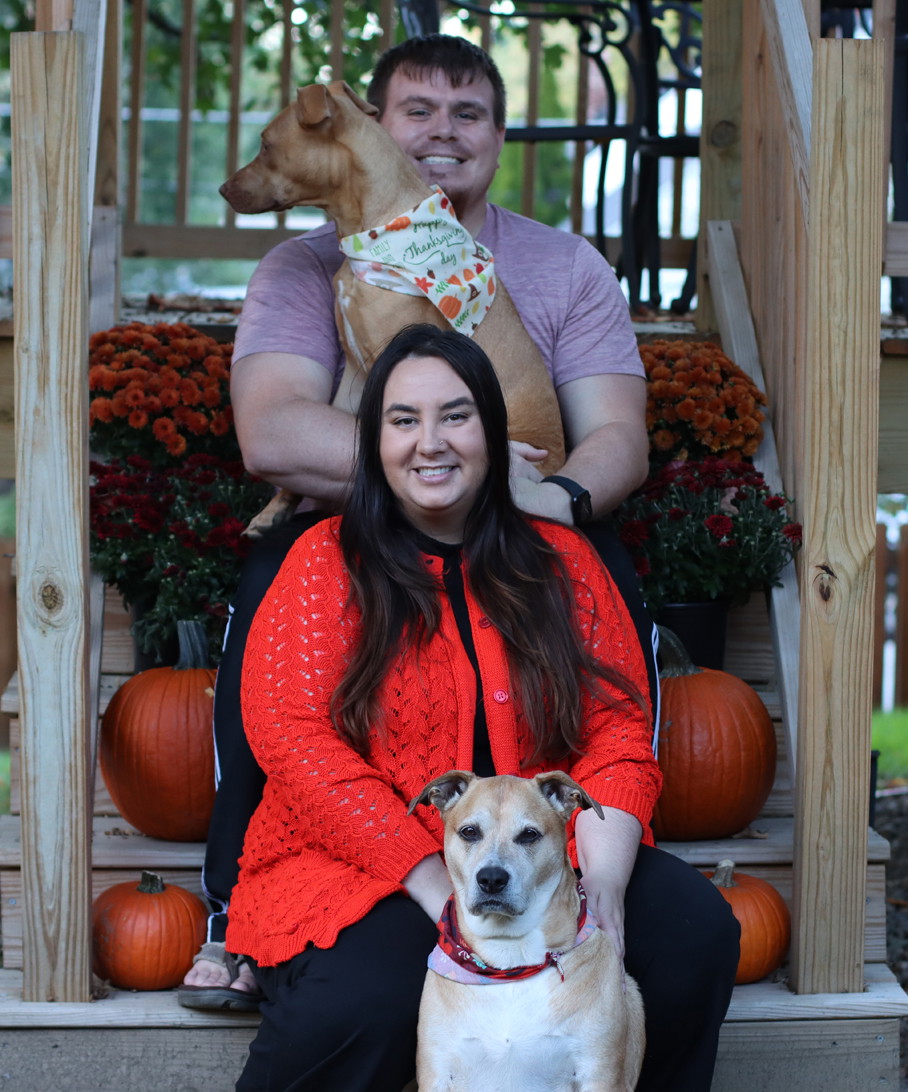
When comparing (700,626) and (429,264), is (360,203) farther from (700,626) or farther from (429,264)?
(700,626)

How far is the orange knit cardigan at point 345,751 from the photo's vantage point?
7.97ft

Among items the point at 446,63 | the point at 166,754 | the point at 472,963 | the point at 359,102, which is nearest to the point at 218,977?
the point at 166,754

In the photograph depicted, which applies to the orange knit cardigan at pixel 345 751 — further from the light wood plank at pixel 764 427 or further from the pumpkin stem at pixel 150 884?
the light wood plank at pixel 764 427

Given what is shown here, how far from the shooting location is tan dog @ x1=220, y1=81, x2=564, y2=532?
339 centimetres

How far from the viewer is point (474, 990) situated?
84.7 inches

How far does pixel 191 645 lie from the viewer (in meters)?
3.41

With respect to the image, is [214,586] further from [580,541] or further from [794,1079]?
[794,1079]

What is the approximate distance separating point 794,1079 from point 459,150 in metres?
2.51

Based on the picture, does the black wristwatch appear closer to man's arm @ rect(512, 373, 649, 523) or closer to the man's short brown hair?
man's arm @ rect(512, 373, 649, 523)

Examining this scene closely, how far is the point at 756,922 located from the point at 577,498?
41.2 inches

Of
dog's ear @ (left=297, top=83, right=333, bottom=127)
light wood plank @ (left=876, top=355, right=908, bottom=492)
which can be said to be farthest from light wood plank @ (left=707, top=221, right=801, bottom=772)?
dog's ear @ (left=297, top=83, right=333, bottom=127)

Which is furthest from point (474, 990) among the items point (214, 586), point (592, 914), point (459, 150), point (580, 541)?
point (459, 150)

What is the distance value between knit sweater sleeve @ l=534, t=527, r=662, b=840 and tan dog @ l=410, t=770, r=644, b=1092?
0.37m

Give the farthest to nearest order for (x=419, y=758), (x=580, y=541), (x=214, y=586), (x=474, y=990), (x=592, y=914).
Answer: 1. (x=214, y=586)
2. (x=580, y=541)
3. (x=419, y=758)
4. (x=592, y=914)
5. (x=474, y=990)
